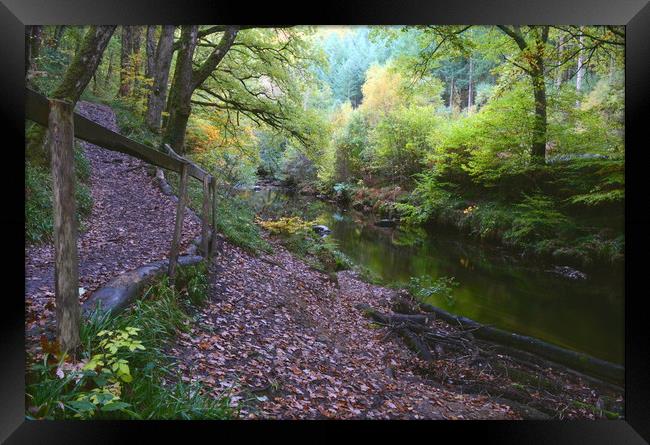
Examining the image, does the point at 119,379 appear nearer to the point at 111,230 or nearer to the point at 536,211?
the point at 111,230

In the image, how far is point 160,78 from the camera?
6.00 metres

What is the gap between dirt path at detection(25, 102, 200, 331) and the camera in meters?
3.04

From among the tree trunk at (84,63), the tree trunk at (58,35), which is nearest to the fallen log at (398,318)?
the tree trunk at (84,63)

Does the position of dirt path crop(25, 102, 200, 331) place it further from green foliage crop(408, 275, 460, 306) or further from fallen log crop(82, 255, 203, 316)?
green foliage crop(408, 275, 460, 306)

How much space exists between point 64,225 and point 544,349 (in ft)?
12.6

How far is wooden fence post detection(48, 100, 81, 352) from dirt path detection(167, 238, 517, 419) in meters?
0.71

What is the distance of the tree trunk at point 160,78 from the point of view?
580 centimetres

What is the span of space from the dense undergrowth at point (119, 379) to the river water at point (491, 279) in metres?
2.39

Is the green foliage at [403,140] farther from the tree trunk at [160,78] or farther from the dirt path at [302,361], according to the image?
the tree trunk at [160,78]

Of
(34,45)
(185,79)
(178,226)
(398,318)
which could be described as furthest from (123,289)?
(185,79)

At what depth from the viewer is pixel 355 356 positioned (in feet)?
11.7

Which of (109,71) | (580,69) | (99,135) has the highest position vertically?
(109,71)

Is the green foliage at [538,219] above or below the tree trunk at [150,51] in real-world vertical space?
below
